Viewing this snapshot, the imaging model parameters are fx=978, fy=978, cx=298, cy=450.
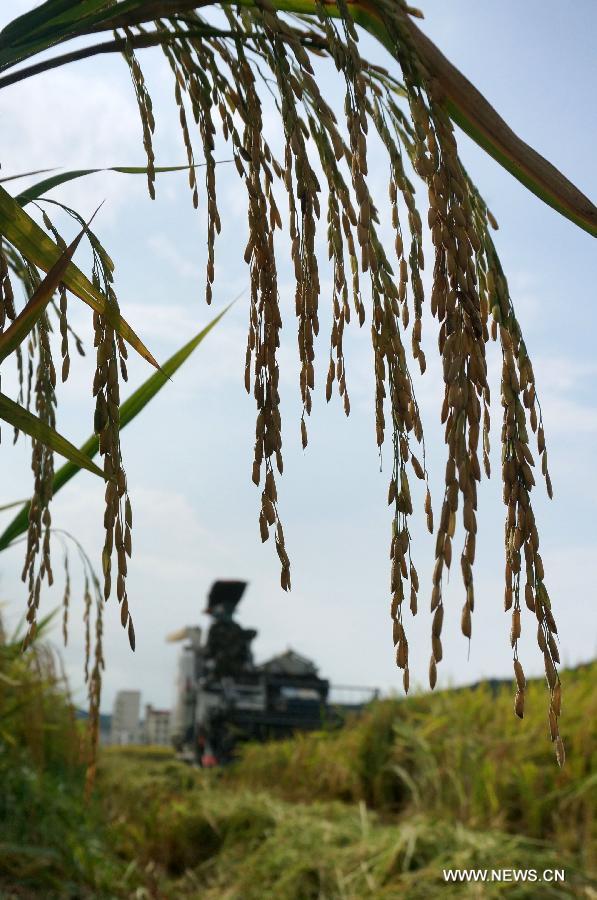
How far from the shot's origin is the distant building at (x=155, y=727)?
1619 cm

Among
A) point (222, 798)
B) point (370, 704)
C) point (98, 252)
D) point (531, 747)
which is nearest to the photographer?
point (98, 252)

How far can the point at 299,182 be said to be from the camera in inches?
45.4

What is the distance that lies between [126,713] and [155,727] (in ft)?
1.90

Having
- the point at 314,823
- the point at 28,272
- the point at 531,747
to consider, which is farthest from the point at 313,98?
the point at 531,747

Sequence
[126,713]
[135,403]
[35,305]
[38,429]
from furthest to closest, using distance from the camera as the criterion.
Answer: [126,713]
[135,403]
[38,429]
[35,305]

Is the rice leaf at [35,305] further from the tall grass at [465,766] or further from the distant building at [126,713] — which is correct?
the distant building at [126,713]

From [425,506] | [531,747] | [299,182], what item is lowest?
[531,747]

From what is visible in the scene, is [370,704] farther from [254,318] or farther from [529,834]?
[254,318]

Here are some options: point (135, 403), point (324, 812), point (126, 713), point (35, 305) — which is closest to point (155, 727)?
point (126, 713)

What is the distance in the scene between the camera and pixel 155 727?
54.4ft

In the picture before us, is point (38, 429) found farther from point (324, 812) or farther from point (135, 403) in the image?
point (324, 812)

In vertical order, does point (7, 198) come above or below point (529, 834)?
above

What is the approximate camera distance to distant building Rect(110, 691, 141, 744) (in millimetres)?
16250

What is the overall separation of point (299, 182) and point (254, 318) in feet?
0.62
